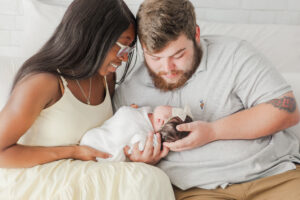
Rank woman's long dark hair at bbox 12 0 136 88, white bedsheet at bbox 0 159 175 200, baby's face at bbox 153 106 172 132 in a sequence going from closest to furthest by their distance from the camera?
white bedsheet at bbox 0 159 175 200 < woman's long dark hair at bbox 12 0 136 88 < baby's face at bbox 153 106 172 132

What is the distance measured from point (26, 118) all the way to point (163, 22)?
26.1 inches

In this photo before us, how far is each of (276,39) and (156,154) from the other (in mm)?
1088

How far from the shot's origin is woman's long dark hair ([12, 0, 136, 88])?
4.69ft

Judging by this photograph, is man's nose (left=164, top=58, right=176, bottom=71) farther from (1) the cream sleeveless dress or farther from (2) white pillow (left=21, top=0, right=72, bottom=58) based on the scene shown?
(2) white pillow (left=21, top=0, right=72, bottom=58)

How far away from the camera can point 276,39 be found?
2.05m

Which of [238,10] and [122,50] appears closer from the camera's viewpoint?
[122,50]

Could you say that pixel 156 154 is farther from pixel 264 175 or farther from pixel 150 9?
pixel 150 9

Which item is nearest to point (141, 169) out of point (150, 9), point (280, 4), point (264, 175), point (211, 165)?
point (211, 165)

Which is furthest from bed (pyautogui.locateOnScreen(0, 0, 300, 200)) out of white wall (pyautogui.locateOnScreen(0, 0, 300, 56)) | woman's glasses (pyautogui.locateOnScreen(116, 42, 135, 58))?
white wall (pyautogui.locateOnScreen(0, 0, 300, 56))

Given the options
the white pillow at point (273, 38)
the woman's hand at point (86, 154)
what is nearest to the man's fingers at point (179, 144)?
the woman's hand at point (86, 154)

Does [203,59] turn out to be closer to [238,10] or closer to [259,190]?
[259,190]

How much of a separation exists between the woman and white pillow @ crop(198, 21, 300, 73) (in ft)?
2.51

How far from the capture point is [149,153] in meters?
1.47

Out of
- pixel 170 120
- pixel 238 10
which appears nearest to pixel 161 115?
pixel 170 120
